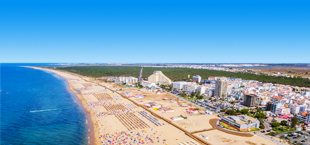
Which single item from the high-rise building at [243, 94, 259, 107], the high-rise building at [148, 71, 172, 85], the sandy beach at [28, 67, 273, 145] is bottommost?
the sandy beach at [28, 67, 273, 145]

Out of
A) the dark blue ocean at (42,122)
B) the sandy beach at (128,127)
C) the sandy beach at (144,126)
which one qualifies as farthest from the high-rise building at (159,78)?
the dark blue ocean at (42,122)

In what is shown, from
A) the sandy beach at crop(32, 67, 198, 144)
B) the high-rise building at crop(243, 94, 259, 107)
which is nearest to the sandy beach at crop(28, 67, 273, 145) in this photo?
the sandy beach at crop(32, 67, 198, 144)

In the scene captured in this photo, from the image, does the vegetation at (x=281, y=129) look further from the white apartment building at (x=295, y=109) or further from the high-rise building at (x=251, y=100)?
the high-rise building at (x=251, y=100)

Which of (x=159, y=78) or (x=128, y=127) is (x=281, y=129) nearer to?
(x=128, y=127)

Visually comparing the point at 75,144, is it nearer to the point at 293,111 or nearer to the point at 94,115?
the point at 94,115

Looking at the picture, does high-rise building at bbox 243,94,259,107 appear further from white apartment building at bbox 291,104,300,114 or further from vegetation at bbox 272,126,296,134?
vegetation at bbox 272,126,296,134

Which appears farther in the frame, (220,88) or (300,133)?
(220,88)

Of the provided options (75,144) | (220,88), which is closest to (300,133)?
(220,88)

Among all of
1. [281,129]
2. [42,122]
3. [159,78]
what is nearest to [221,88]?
[281,129]
